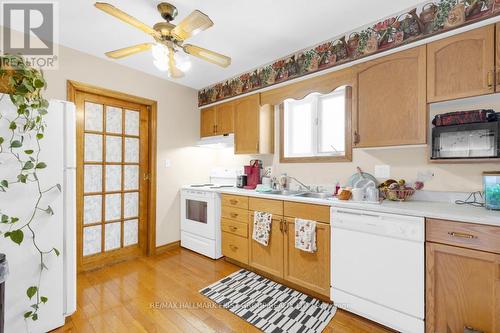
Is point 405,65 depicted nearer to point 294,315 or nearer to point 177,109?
point 294,315

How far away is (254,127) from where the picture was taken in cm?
287

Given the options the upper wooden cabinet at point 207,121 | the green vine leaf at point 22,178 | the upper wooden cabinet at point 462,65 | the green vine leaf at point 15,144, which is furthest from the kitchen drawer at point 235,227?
the upper wooden cabinet at point 462,65

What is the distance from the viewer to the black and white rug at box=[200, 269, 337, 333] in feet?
5.57

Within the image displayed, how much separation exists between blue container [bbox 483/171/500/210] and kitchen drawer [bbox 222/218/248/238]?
1974mm

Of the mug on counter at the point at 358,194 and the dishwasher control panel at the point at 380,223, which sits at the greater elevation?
the mug on counter at the point at 358,194

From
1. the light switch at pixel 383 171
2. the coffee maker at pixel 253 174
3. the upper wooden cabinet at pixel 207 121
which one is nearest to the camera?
the light switch at pixel 383 171

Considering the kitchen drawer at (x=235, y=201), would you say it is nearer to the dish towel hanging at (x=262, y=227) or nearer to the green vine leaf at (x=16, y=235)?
the dish towel hanging at (x=262, y=227)

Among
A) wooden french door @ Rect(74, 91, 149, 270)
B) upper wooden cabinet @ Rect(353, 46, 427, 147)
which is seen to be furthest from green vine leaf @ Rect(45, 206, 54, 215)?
upper wooden cabinet @ Rect(353, 46, 427, 147)

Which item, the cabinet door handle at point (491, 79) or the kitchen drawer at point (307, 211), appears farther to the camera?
the kitchen drawer at point (307, 211)

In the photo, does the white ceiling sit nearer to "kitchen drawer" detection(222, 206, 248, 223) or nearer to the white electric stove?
the white electric stove

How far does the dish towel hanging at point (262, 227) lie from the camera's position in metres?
2.31

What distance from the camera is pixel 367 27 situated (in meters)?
2.01

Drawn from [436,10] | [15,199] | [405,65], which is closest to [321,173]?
[405,65]

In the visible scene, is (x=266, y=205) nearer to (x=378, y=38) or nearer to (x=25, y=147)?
(x=378, y=38)
